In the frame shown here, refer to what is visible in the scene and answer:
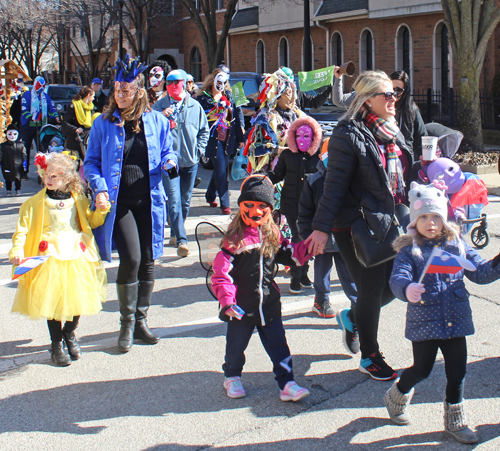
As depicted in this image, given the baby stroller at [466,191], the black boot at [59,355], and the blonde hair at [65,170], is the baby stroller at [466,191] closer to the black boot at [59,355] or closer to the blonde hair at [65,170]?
the blonde hair at [65,170]

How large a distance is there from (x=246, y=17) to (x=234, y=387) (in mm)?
29519

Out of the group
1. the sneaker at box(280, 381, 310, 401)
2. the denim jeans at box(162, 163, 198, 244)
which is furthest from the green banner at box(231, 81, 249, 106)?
the sneaker at box(280, 381, 310, 401)

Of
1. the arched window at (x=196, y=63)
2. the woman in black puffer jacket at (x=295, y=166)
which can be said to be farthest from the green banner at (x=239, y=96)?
the arched window at (x=196, y=63)

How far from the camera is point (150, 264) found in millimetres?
4793

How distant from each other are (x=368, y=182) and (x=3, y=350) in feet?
9.31

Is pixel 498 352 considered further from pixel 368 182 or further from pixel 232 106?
pixel 232 106

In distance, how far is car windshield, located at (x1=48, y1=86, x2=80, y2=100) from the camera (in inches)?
785

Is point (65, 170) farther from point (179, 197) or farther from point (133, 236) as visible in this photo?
point (179, 197)

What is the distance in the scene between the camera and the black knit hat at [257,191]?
147 inches

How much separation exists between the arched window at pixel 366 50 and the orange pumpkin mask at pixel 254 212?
73.8 feet

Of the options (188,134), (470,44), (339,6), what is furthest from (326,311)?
(339,6)

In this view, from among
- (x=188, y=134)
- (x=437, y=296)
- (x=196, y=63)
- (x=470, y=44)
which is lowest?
(x=437, y=296)

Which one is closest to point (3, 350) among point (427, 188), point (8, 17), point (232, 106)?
point (427, 188)

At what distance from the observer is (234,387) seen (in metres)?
3.89
